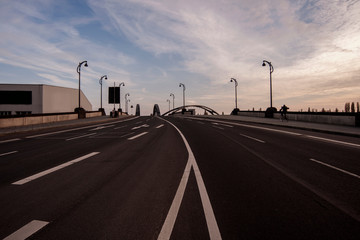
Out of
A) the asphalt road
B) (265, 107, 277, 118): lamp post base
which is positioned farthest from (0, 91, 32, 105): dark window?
the asphalt road

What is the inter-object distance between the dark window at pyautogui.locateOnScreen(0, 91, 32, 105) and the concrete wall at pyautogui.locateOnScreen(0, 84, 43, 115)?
0.82 m

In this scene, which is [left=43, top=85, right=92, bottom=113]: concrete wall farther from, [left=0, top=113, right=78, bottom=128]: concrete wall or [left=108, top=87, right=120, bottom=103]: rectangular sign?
[left=0, top=113, right=78, bottom=128]: concrete wall

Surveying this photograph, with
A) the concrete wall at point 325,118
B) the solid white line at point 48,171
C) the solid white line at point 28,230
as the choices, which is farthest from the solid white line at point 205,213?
the concrete wall at point 325,118

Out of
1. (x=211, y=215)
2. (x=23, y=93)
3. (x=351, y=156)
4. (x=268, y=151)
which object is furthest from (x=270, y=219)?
(x=23, y=93)

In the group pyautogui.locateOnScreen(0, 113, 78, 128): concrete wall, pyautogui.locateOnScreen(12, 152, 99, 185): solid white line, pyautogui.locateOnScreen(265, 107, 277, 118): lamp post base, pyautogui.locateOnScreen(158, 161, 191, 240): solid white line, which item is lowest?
pyautogui.locateOnScreen(158, 161, 191, 240): solid white line

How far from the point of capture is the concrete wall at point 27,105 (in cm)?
5331

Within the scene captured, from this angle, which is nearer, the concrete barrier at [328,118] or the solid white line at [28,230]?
the solid white line at [28,230]

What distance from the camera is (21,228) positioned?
8.82 ft

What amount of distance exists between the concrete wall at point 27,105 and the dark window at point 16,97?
32.3 inches

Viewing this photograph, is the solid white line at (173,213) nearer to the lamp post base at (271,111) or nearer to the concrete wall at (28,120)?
the concrete wall at (28,120)

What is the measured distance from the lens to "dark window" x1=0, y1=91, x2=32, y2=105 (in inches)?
2102

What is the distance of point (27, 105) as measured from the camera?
54281 millimetres

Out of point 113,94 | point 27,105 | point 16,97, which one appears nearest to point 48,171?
point 113,94

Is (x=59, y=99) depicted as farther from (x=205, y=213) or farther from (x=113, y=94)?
(x=205, y=213)
